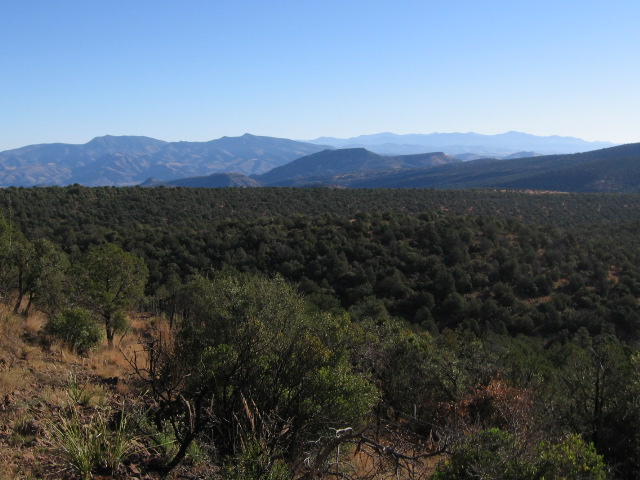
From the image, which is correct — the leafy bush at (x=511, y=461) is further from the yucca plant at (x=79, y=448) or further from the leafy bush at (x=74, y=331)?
the leafy bush at (x=74, y=331)

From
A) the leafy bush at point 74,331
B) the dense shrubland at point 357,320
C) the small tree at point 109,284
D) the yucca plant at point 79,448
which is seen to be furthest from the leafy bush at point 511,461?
the small tree at point 109,284

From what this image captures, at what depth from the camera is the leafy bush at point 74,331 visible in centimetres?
1083

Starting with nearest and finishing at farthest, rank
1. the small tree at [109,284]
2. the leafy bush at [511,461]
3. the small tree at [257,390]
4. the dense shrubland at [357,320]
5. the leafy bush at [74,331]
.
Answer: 1. the leafy bush at [511,461]
2. the dense shrubland at [357,320]
3. the small tree at [257,390]
4. the leafy bush at [74,331]
5. the small tree at [109,284]

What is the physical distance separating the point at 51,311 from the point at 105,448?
11604 millimetres

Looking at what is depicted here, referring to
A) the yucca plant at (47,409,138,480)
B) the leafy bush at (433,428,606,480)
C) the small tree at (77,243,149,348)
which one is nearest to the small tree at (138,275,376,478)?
the yucca plant at (47,409,138,480)

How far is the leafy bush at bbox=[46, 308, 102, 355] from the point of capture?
426 inches

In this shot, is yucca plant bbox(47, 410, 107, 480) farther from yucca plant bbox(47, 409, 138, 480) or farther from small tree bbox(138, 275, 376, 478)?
small tree bbox(138, 275, 376, 478)

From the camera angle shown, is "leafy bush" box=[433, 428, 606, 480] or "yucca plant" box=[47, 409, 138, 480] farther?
"yucca plant" box=[47, 409, 138, 480]

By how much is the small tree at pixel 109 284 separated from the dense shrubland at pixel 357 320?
69mm

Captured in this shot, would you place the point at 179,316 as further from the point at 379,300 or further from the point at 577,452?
the point at 577,452

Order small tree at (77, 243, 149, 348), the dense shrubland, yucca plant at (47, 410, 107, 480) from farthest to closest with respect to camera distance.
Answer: small tree at (77, 243, 149, 348) < the dense shrubland < yucca plant at (47, 410, 107, 480)

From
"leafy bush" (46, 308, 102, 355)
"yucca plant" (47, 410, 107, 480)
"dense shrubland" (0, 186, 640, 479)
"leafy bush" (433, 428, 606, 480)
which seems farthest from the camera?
"leafy bush" (46, 308, 102, 355)

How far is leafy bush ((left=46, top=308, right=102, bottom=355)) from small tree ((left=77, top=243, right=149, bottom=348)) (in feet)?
7.22

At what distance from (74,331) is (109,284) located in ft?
11.5
